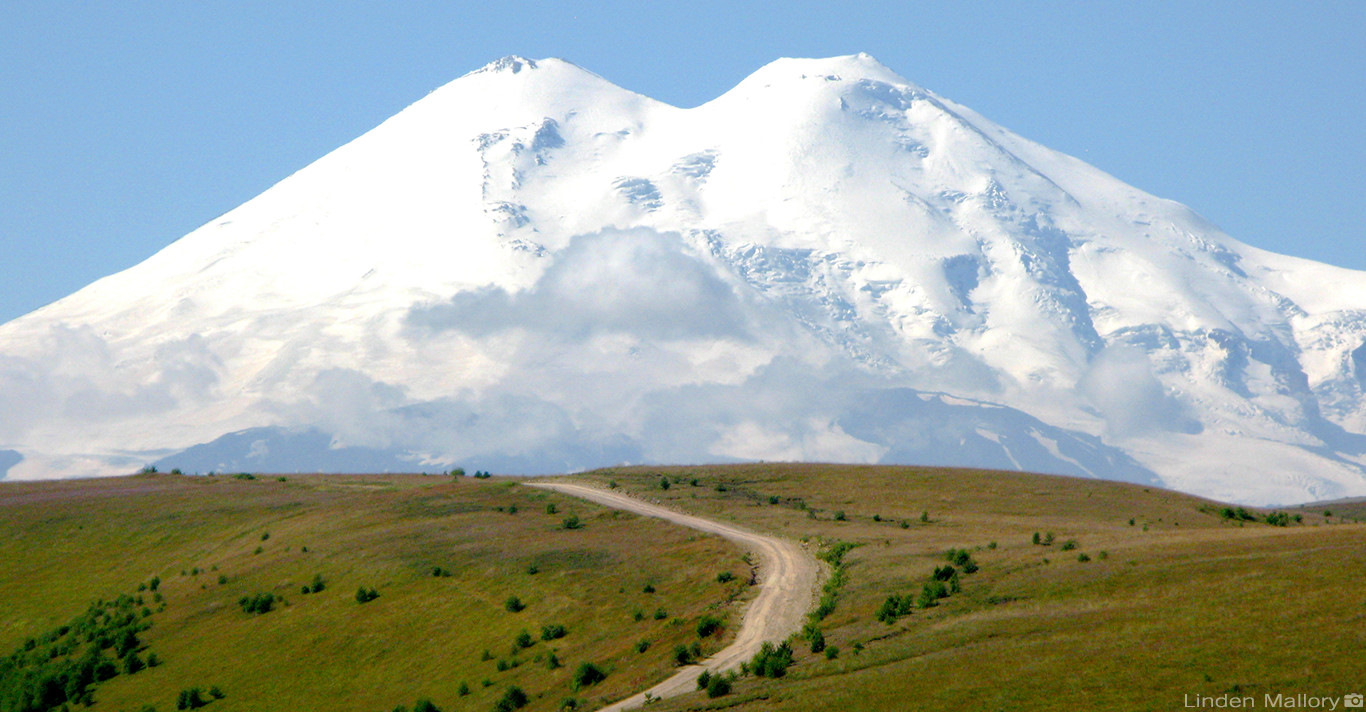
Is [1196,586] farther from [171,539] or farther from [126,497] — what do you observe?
[126,497]

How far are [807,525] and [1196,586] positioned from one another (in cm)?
2994

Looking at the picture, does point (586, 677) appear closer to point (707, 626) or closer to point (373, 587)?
point (707, 626)

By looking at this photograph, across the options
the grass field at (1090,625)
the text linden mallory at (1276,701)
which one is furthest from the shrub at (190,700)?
the text linden mallory at (1276,701)

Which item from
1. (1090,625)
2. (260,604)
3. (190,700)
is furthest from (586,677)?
(260,604)

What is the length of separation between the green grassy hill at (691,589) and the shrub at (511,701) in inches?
14.5

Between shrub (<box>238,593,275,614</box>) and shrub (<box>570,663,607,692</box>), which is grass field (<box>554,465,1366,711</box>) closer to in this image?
shrub (<box>570,663,607,692</box>)

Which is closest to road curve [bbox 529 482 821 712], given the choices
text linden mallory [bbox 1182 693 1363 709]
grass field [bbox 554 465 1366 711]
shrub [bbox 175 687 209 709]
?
grass field [bbox 554 465 1366 711]

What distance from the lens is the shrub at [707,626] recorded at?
49844mm

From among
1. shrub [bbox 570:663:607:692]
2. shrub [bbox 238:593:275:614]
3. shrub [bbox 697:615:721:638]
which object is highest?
shrub [bbox 238:593:275:614]

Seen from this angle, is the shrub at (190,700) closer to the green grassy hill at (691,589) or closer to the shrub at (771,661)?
the green grassy hill at (691,589)

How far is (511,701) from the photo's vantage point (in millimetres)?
47094

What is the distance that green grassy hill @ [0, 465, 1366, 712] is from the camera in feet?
129

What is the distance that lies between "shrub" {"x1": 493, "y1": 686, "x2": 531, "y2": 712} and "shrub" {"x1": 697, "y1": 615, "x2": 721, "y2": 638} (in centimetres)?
784

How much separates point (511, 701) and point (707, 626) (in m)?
8.93
